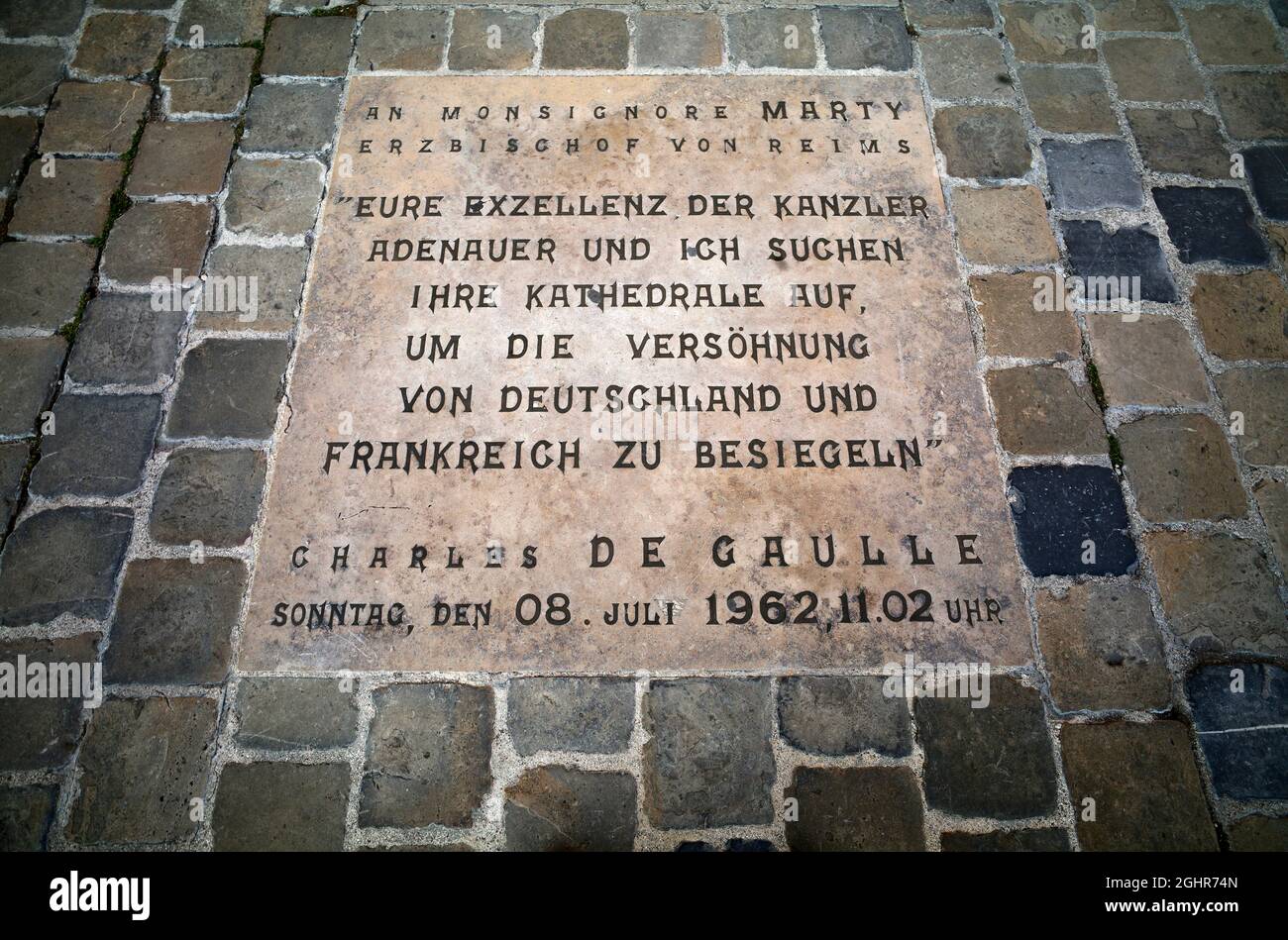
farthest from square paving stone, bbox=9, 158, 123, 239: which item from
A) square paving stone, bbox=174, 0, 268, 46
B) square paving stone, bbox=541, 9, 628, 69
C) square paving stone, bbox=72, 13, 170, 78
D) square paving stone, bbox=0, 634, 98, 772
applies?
square paving stone, bbox=541, 9, 628, 69

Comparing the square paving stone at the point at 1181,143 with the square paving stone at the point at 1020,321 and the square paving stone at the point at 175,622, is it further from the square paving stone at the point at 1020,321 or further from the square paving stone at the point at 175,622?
the square paving stone at the point at 175,622

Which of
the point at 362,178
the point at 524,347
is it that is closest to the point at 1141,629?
the point at 524,347

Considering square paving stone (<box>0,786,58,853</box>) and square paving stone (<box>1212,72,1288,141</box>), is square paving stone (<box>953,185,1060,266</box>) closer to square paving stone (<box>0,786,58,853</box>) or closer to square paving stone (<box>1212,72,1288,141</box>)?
square paving stone (<box>1212,72,1288,141</box>)

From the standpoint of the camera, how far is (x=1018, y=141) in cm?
252

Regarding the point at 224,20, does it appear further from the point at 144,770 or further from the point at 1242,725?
the point at 1242,725

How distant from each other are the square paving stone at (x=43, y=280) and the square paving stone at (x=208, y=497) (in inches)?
26.0

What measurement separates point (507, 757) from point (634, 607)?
0.49 metres

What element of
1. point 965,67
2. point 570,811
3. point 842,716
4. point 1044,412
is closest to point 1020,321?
point 1044,412

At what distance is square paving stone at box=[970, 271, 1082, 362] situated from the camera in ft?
7.36

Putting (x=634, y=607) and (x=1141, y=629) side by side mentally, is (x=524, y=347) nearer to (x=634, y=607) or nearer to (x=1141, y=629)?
(x=634, y=607)

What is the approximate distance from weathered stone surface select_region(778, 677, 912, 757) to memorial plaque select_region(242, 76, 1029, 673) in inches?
2.5

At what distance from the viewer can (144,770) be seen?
1.85 meters

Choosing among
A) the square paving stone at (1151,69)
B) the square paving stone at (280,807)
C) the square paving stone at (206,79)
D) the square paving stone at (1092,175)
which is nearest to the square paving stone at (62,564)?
the square paving stone at (280,807)

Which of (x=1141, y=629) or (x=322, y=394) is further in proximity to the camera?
(x=322, y=394)
